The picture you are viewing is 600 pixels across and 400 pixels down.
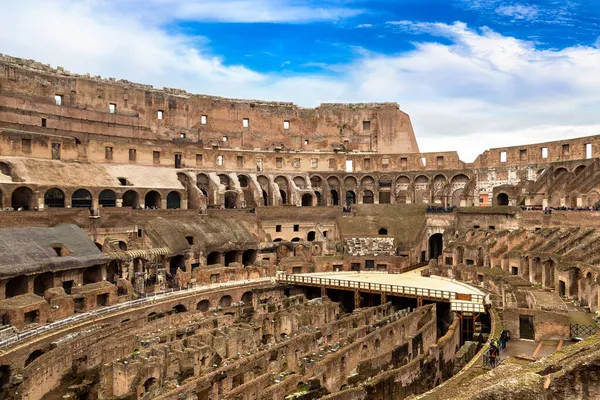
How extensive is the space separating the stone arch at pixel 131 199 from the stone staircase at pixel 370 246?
19.6 meters

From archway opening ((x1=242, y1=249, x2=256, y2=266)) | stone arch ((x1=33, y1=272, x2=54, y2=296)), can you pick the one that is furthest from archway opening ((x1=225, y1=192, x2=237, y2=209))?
stone arch ((x1=33, y1=272, x2=54, y2=296))

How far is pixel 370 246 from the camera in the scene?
4262 centimetres

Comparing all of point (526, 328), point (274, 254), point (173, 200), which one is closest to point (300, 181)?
point (274, 254)

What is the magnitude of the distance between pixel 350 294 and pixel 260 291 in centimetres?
672

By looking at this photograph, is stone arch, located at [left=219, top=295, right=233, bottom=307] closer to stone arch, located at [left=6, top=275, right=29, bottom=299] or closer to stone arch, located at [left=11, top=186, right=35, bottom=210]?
stone arch, located at [left=6, top=275, right=29, bottom=299]

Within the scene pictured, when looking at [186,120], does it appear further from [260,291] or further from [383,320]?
[383,320]

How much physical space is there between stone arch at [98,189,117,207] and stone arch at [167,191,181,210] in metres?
5.62

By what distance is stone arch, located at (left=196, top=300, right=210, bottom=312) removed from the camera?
102 feet

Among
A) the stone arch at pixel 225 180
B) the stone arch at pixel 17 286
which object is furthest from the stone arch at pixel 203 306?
the stone arch at pixel 225 180

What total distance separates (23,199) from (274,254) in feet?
68.7

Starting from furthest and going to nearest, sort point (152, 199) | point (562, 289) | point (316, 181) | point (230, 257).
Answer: point (316, 181) < point (152, 199) < point (230, 257) < point (562, 289)

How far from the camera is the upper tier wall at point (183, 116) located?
44125mm

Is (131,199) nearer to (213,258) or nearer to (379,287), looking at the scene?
(213,258)

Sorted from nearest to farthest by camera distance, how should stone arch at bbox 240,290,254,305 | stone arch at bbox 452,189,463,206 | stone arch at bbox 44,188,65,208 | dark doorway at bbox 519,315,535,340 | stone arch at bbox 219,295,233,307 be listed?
dark doorway at bbox 519,315,535,340 → stone arch at bbox 219,295,233,307 → stone arch at bbox 240,290,254,305 → stone arch at bbox 44,188,65,208 → stone arch at bbox 452,189,463,206
